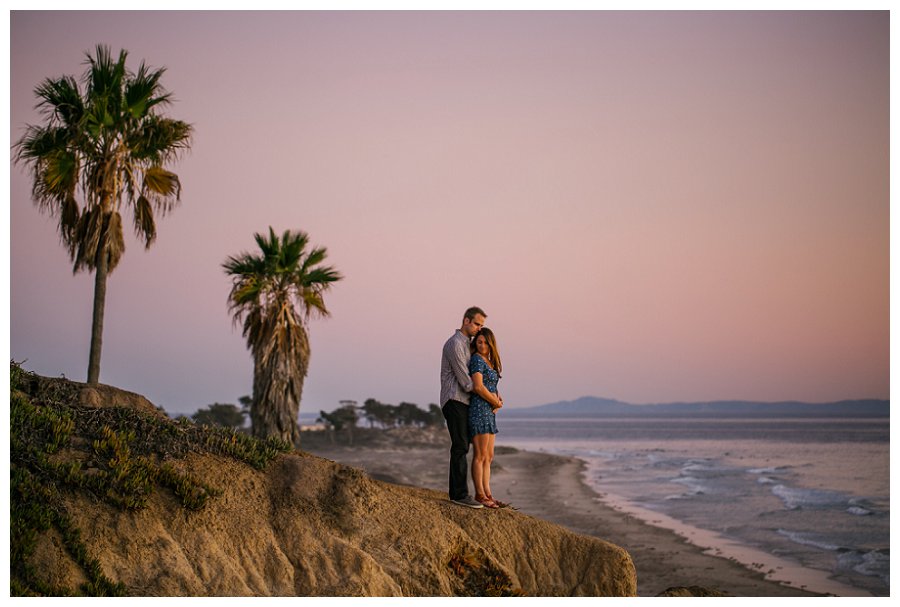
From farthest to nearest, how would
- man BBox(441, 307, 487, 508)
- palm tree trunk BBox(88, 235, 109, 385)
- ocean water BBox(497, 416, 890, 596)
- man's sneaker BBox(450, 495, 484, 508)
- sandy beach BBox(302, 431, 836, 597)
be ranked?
ocean water BBox(497, 416, 890, 596) → sandy beach BBox(302, 431, 836, 597) → palm tree trunk BBox(88, 235, 109, 385) → man's sneaker BBox(450, 495, 484, 508) → man BBox(441, 307, 487, 508)

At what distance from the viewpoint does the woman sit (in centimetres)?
1134

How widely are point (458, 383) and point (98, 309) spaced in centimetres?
1071

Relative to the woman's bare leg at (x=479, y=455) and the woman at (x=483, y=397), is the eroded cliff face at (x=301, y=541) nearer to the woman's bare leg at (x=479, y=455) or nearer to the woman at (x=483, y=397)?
the woman's bare leg at (x=479, y=455)

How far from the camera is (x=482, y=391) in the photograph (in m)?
11.2

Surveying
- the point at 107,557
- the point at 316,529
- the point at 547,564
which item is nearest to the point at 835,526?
the point at 547,564

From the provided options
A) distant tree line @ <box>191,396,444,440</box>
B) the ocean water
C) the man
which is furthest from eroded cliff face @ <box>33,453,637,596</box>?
distant tree line @ <box>191,396,444,440</box>

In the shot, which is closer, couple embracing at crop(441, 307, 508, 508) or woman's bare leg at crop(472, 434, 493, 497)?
couple embracing at crop(441, 307, 508, 508)

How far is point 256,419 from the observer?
2448cm

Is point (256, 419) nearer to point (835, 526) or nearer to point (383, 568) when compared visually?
point (383, 568)

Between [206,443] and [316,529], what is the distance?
1.86 meters

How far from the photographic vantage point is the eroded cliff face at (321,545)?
→ 31.1ft

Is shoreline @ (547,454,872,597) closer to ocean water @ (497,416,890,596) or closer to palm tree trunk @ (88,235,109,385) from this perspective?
ocean water @ (497,416,890,596)

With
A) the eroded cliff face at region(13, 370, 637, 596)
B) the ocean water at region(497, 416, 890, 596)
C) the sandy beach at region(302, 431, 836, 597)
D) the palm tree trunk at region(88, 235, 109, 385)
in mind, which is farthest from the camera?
the ocean water at region(497, 416, 890, 596)

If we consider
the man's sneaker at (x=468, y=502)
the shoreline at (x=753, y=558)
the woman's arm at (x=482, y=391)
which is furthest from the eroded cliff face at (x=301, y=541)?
the shoreline at (x=753, y=558)
